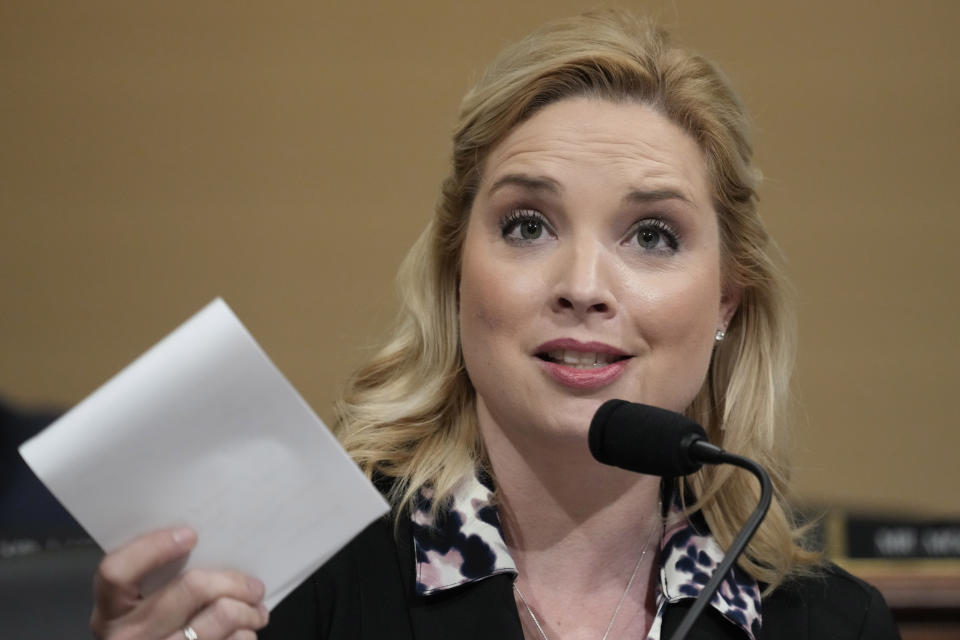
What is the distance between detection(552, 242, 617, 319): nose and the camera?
1643 mm

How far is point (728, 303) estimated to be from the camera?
2.00 metres

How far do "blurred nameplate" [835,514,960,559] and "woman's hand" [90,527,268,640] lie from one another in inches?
75.2

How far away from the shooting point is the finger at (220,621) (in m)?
1.25

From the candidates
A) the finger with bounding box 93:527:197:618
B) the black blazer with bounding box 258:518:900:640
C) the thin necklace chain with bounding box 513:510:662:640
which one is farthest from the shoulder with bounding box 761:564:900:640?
the finger with bounding box 93:527:197:618

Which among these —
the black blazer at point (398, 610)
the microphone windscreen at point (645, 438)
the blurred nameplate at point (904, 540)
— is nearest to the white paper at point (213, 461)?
the microphone windscreen at point (645, 438)

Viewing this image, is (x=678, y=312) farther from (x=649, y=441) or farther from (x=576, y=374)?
(x=649, y=441)

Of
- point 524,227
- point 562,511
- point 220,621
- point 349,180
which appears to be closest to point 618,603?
point 562,511

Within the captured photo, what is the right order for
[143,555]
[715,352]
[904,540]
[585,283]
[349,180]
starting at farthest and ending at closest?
1. [349,180]
2. [904,540]
3. [715,352]
4. [585,283]
5. [143,555]

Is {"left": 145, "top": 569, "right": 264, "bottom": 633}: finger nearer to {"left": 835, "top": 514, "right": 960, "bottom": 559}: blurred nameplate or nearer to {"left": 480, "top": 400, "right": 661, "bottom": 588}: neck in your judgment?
{"left": 480, "top": 400, "right": 661, "bottom": 588}: neck

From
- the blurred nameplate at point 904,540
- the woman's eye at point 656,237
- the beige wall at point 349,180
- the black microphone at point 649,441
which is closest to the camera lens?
the black microphone at point 649,441

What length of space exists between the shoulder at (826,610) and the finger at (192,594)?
91 cm

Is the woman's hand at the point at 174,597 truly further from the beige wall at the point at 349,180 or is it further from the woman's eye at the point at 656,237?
the beige wall at the point at 349,180

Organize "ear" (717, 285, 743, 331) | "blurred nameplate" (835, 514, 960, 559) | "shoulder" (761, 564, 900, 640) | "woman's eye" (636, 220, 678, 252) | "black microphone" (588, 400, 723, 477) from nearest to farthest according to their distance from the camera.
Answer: "black microphone" (588, 400, 723, 477), "woman's eye" (636, 220, 678, 252), "shoulder" (761, 564, 900, 640), "ear" (717, 285, 743, 331), "blurred nameplate" (835, 514, 960, 559)

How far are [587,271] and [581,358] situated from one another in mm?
120
